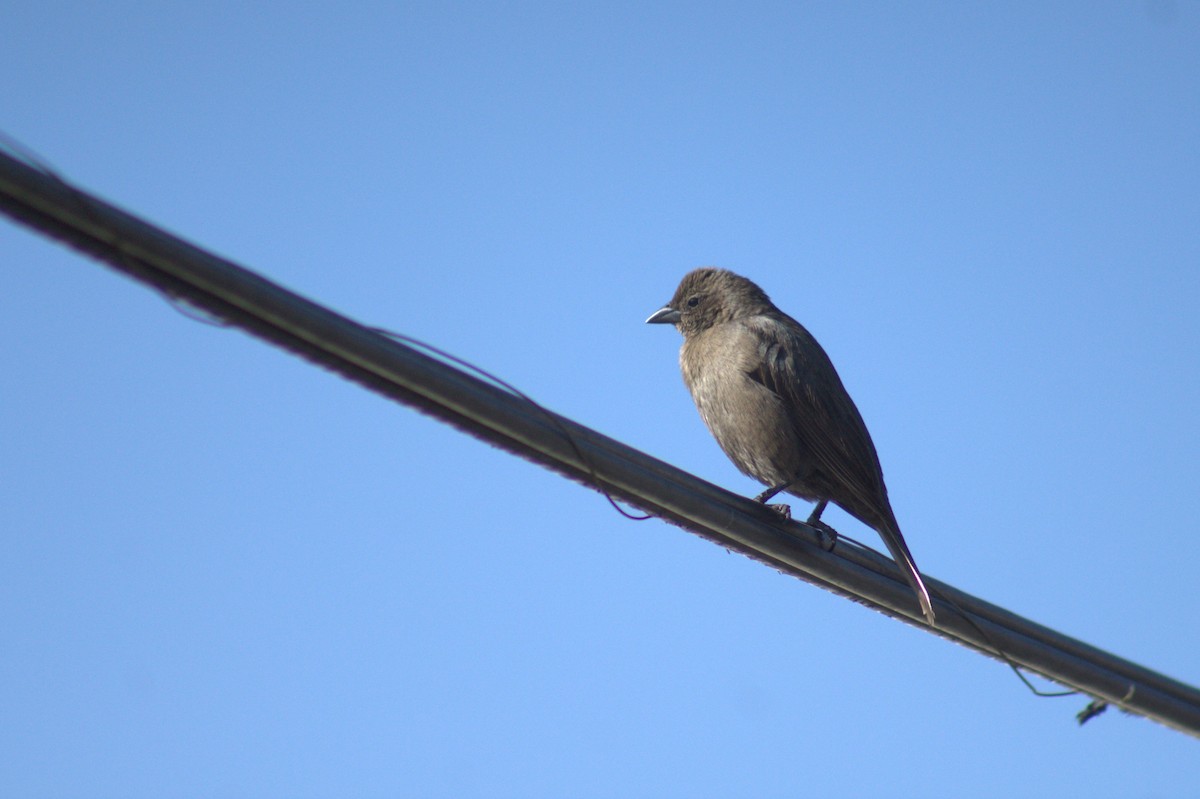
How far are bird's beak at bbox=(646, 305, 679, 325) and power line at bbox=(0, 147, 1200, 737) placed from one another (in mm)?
3137

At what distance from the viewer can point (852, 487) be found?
5637 mm

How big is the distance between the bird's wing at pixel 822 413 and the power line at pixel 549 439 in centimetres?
134

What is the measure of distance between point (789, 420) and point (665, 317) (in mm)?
1765

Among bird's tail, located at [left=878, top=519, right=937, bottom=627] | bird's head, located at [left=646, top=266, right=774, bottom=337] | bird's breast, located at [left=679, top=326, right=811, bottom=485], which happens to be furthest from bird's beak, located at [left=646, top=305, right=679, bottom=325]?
bird's tail, located at [left=878, top=519, right=937, bottom=627]

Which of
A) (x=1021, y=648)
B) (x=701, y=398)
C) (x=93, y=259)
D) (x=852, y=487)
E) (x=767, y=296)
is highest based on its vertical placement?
(x=767, y=296)

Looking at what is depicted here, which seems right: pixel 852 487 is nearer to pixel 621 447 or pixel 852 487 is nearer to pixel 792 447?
pixel 792 447

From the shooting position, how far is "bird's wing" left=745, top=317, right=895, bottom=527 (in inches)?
224

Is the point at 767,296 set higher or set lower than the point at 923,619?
higher

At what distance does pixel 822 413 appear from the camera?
582 cm

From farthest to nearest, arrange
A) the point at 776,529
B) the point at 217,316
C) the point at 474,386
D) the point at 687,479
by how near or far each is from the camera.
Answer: the point at 776,529
the point at 687,479
the point at 474,386
the point at 217,316

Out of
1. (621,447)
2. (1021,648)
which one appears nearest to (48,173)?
(621,447)

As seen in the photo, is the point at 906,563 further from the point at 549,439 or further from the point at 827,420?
the point at 549,439

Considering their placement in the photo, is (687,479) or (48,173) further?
(687,479)

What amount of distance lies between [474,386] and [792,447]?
9.86ft
